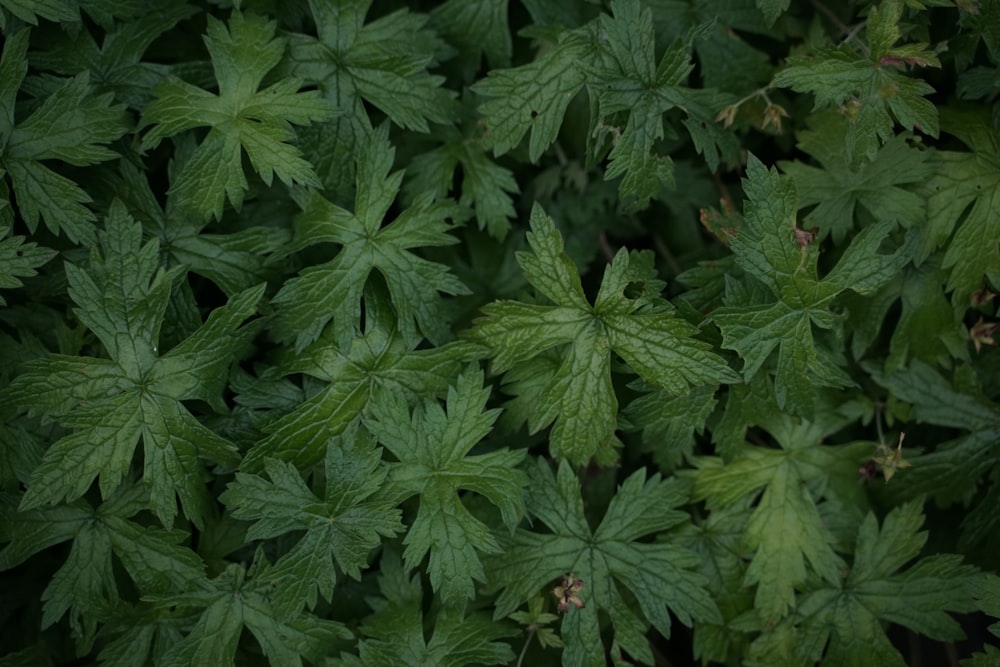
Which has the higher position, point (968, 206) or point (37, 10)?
point (37, 10)

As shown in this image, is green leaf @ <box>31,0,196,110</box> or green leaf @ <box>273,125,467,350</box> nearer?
green leaf @ <box>273,125,467,350</box>

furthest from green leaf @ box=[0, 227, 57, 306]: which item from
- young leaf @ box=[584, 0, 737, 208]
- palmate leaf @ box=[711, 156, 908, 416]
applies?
palmate leaf @ box=[711, 156, 908, 416]

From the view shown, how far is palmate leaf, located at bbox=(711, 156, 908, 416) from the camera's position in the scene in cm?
225

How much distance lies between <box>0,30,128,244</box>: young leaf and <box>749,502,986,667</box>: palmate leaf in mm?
2352

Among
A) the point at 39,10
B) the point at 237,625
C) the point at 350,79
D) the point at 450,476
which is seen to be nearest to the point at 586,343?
the point at 450,476

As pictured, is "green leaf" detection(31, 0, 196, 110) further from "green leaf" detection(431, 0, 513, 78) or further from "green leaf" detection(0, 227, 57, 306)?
"green leaf" detection(431, 0, 513, 78)

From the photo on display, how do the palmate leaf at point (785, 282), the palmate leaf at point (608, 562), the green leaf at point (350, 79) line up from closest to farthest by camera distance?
the palmate leaf at point (785, 282)
the palmate leaf at point (608, 562)
the green leaf at point (350, 79)

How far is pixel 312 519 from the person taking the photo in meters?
2.27

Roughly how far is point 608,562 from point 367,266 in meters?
1.11

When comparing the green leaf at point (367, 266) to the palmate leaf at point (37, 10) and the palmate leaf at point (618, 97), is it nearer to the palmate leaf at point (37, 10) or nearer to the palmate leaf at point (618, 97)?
the palmate leaf at point (618, 97)

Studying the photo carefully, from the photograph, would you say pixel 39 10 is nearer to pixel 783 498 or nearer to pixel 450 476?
pixel 450 476

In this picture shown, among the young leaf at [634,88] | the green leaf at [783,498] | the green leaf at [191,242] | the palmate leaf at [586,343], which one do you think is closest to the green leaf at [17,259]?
the green leaf at [191,242]

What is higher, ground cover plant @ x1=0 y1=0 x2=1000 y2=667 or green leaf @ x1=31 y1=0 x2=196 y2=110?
green leaf @ x1=31 y1=0 x2=196 y2=110

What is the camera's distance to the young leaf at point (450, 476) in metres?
2.30
